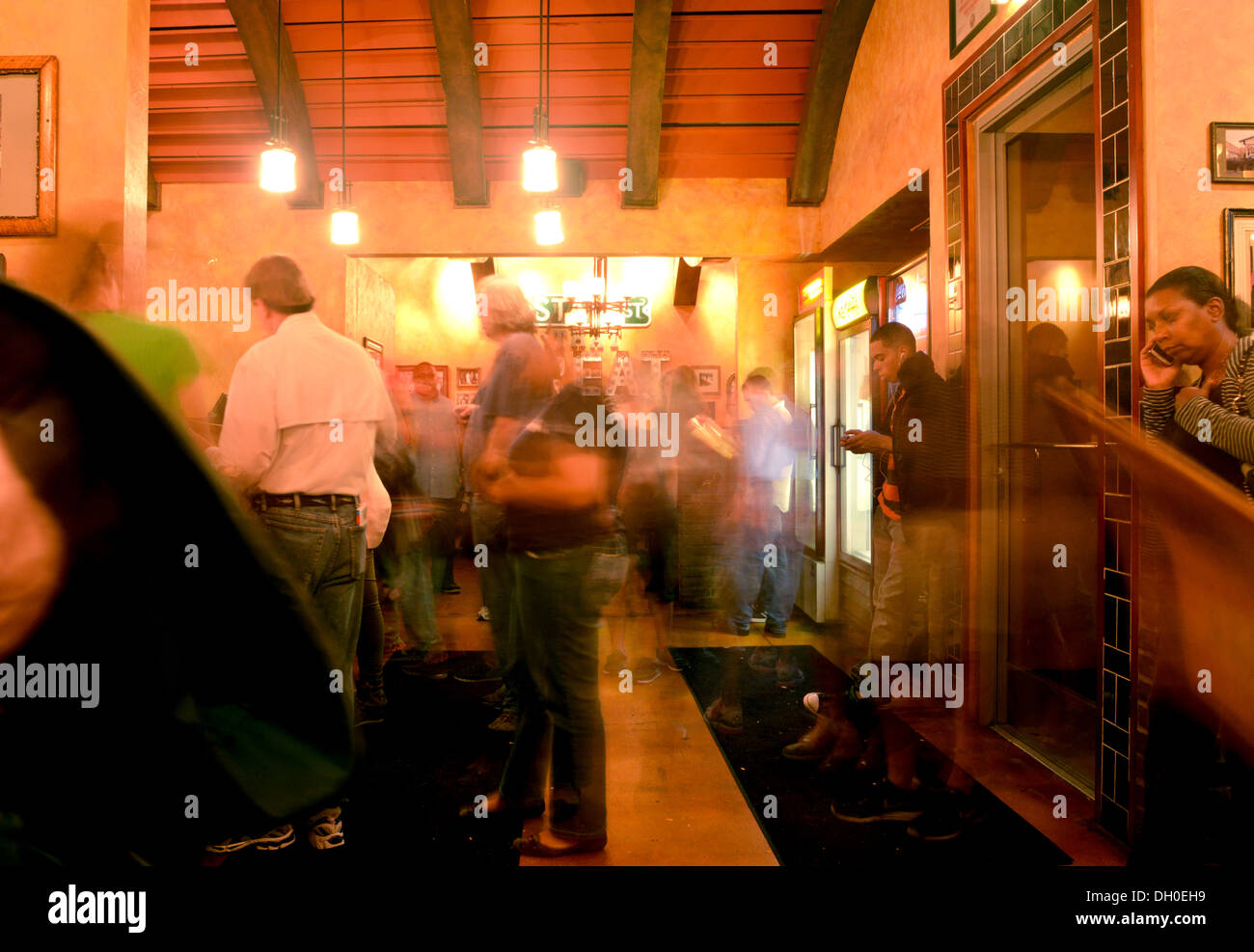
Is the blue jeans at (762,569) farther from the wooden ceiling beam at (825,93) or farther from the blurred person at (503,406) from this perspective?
the wooden ceiling beam at (825,93)

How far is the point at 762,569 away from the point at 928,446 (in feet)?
4.76

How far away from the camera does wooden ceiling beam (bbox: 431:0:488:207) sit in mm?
5039

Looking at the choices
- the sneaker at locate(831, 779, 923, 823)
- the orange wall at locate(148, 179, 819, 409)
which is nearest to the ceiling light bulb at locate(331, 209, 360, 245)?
the orange wall at locate(148, 179, 819, 409)

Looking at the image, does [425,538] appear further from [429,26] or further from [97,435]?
[97,435]

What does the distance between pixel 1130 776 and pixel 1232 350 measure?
1.37m

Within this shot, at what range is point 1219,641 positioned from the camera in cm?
199

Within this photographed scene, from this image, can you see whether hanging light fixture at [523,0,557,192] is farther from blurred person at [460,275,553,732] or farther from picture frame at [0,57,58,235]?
blurred person at [460,275,553,732]

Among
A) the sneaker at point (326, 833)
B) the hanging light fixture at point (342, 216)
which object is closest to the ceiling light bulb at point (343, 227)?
the hanging light fixture at point (342, 216)

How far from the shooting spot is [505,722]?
3547mm

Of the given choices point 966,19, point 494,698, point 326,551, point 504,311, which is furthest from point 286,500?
point 966,19

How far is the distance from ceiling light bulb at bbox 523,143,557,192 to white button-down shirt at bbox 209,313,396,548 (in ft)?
9.08

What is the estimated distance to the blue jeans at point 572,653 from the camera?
2348mm

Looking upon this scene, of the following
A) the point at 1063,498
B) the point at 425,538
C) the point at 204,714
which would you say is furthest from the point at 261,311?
the point at 1063,498

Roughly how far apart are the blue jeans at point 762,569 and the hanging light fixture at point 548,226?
2.80m
